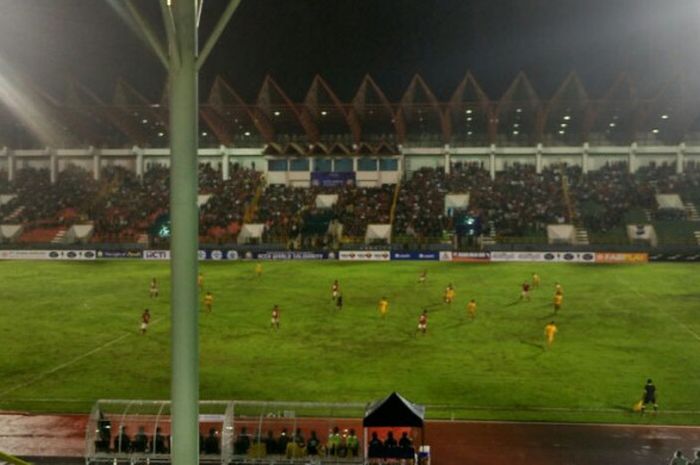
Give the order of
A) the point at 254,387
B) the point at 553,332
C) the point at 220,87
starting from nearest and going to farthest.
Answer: the point at 254,387 < the point at 553,332 < the point at 220,87

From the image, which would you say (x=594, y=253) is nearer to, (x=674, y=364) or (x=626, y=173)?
(x=626, y=173)

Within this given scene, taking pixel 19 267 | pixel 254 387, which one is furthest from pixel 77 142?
pixel 254 387

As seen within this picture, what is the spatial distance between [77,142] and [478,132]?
42.8m

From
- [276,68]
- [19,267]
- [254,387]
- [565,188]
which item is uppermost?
[276,68]

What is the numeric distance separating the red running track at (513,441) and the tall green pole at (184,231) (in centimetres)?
1354

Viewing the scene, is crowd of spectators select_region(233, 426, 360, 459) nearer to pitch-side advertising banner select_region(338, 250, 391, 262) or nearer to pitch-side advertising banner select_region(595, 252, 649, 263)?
pitch-side advertising banner select_region(338, 250, 391, 262)

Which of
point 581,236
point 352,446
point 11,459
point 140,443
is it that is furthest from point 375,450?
point 581,236

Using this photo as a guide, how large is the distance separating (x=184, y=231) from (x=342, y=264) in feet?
175

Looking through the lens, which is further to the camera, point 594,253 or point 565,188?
point 565,188

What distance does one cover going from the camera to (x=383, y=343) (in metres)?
30.2

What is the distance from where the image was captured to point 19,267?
183ft

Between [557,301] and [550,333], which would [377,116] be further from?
[550,333]

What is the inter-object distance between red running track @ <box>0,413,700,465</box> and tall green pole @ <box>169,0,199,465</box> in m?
13.5

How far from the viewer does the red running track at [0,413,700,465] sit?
1698cm
